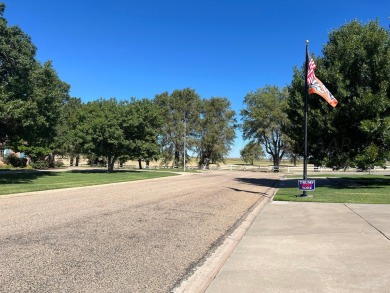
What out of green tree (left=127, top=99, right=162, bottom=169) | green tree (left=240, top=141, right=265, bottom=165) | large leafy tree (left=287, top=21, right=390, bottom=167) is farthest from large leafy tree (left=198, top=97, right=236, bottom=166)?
large leafy tree (left=287, top=21, right=390, bottom=167)

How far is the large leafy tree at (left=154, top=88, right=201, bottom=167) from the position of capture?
217 feet

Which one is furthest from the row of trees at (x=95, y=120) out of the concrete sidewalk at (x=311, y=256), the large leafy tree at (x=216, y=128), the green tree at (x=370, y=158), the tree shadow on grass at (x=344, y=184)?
the green tree at (x=370, y=158)

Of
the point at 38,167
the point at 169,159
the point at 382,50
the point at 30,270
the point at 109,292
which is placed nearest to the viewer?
the point at 109,292

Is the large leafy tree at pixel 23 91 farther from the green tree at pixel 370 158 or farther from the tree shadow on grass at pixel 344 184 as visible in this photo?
the green tree at pixel 370 158

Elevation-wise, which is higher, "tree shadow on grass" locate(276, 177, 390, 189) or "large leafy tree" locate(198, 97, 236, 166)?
"large leafy tree" locate(198, 97, 236, 166)

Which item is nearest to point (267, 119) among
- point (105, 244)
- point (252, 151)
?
point (252, 151)

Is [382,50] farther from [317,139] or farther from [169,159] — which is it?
[169,159]

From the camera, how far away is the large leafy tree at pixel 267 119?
58.3 metres

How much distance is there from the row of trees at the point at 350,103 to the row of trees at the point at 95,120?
17.3m

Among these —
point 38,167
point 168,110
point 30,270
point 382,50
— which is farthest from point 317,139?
point 168,110

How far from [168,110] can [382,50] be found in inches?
1869

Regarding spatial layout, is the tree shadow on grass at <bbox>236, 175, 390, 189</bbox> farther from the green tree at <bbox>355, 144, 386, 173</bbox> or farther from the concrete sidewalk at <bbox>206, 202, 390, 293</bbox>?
the concrete sidewalk at <bbox>206, 202, 390, 293</bbox>

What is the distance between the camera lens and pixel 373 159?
67.8 feet

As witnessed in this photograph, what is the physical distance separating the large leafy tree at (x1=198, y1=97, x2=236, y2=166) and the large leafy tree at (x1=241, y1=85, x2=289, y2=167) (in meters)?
5.16
